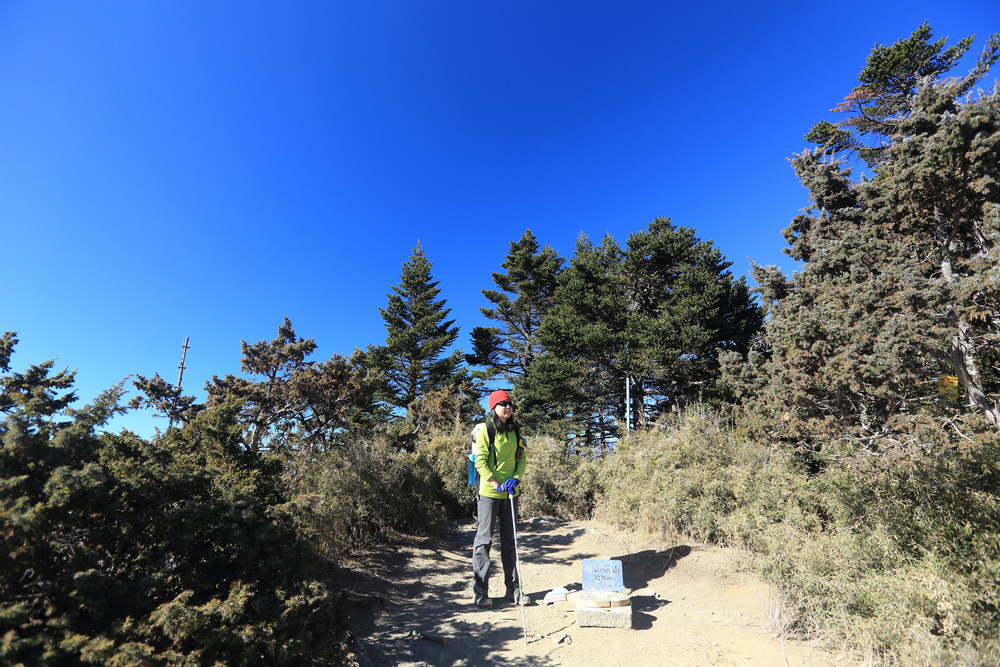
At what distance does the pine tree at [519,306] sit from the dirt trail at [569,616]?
788 inches

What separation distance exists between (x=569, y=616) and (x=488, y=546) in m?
0.97

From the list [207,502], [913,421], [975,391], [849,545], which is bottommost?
[849,545]

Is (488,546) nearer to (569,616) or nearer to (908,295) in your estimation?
(569,616)

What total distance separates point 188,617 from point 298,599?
508 mm

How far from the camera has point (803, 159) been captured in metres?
11.6

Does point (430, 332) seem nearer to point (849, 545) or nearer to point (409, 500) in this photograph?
point (409, 500)

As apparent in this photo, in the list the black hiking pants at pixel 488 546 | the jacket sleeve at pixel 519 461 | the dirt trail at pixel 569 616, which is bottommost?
the dirt trail at pixel 569 616

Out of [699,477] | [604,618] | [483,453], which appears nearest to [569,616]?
[604,618]

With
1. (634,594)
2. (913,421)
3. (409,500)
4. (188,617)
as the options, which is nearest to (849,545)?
(913,421)

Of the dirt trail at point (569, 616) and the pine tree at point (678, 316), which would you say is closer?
the dirt trail at point (569, 616)

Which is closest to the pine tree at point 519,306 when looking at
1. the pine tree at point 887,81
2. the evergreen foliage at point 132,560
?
the pine tree at point 887,81

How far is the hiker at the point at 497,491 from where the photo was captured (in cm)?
435

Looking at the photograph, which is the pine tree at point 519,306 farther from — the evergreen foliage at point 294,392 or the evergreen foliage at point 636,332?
the evergreen foliage at point 294,392

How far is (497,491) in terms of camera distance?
4.54 meters
